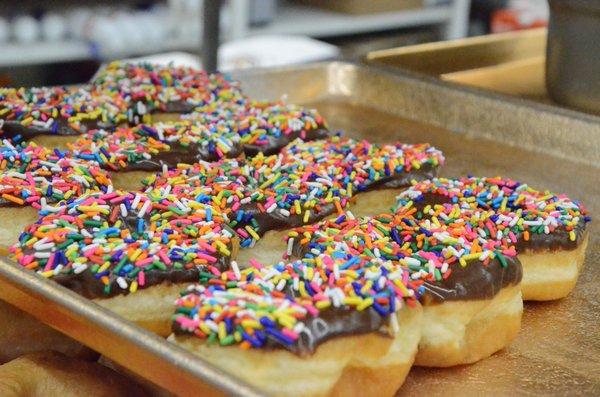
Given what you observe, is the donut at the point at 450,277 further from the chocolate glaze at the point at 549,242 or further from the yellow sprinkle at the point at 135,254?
the yellow sprinkle at the point at 135,254

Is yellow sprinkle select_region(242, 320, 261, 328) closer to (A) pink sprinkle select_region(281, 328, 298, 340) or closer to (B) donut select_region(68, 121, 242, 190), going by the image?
(A) pink sprinkle select_region(281, 328, 298, 340)

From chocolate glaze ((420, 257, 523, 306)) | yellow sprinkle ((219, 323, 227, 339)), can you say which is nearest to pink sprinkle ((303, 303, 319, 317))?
yellow sprinkle ((219, 323, 227, 339))

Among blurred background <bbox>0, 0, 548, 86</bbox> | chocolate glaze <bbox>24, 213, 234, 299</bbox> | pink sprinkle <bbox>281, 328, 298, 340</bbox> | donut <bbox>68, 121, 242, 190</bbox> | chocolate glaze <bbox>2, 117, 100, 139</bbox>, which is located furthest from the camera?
blurred background <bbox>0, 0, 548, 86</bbox>

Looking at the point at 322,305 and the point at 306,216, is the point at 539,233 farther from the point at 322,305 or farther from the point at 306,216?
the point at 322,305

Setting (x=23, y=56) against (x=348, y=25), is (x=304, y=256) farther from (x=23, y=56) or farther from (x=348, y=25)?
(x=348, y=25)

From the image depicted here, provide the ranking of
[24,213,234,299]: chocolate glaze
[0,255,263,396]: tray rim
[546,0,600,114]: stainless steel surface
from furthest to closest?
[546,0,600,114]: stainless steel surface
[24,213,234,299]: chocolate glaze
[0,255,263,396]: tray rim
